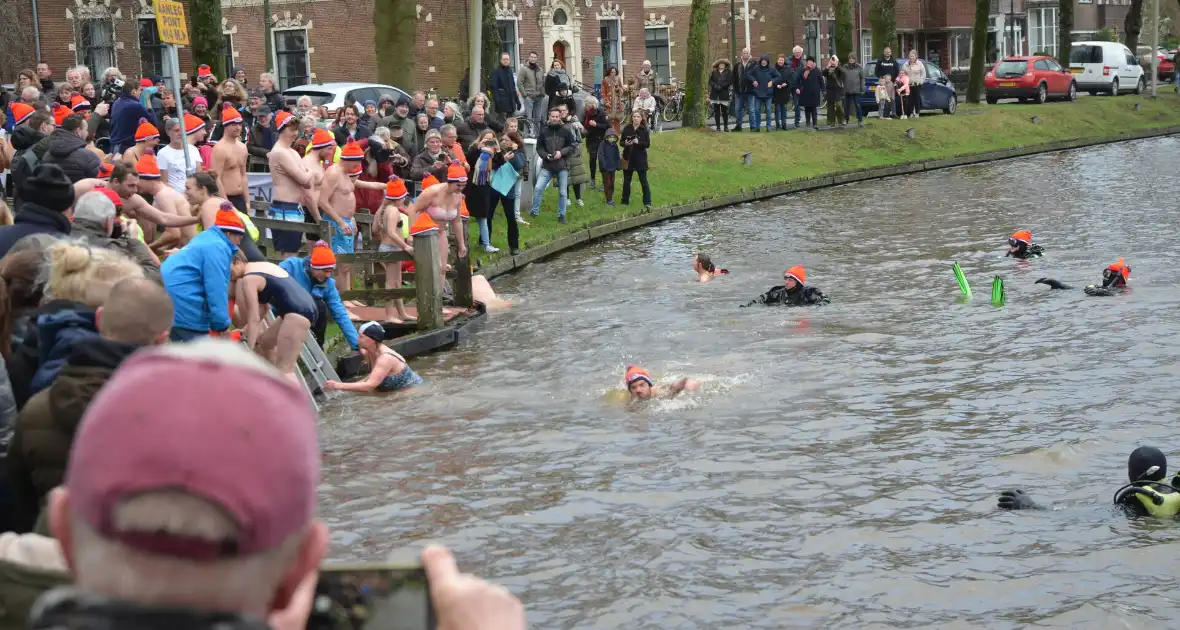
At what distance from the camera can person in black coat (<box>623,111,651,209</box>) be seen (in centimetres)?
2812

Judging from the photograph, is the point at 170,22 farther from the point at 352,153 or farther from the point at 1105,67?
the point at 1105,67

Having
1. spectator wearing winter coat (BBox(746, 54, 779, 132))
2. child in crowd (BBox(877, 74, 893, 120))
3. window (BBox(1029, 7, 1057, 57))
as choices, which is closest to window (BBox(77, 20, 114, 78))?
spectator wearing winter coat (BBox(746, 54, 779, 132))

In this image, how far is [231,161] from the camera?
15.6 metres

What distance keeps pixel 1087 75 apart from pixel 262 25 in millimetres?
29794

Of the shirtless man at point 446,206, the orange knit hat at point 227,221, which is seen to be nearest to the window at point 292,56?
the shirtless man at point 446,206

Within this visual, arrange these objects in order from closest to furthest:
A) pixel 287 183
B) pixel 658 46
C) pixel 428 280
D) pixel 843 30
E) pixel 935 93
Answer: pixel 287 183 → pixel 428 280 → pixel 843 30 → pixel 935 93 → pixel 658 46

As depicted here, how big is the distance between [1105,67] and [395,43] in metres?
31.9

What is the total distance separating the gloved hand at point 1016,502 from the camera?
395 inches

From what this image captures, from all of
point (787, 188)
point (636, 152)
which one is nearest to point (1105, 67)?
point (787, 188)

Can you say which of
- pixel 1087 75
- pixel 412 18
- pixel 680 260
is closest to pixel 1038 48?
pixel 1087 75

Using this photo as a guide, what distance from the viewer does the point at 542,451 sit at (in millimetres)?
12227

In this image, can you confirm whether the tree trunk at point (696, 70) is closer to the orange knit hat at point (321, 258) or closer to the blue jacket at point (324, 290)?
the blue jacket at point (324, 290)

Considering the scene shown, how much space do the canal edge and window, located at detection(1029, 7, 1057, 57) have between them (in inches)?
1108

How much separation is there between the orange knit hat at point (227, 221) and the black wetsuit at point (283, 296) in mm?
1128
